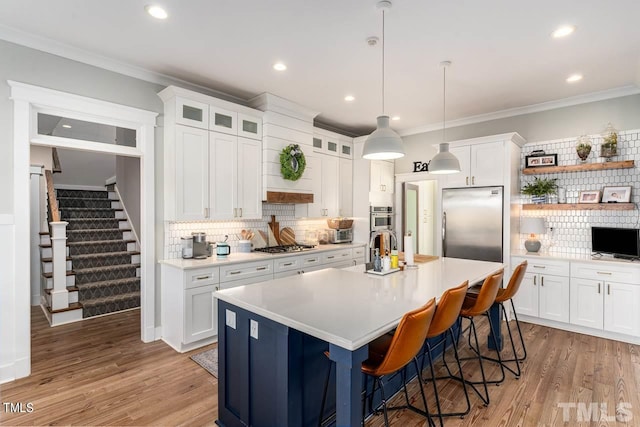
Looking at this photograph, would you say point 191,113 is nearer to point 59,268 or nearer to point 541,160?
point 59,268

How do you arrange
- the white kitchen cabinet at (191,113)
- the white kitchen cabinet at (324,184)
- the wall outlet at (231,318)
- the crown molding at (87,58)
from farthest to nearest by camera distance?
the white kitchen cabinet at (324,184), the white kitchen cabinet at (191,113), the crown molding at (87,58), the wall outlet at (231,318)

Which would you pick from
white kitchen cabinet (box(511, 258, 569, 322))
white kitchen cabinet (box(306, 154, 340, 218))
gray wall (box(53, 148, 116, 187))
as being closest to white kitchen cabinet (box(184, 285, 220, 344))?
white kitchen cabinet (box(306, 154, 340, 218))

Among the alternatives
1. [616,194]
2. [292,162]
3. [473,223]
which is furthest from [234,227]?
[616,194]

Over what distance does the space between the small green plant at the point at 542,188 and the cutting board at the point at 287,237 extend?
3.35 metres

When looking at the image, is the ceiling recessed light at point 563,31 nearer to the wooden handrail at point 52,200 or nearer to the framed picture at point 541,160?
the framed picture at point 541,160

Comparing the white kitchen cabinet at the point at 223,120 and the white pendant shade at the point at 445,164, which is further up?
the white kitchen cabinet at the point at 223,120

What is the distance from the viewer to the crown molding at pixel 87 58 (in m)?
2.81

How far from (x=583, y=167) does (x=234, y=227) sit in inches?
178

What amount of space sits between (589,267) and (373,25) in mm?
3672

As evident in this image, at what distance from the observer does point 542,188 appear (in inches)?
175

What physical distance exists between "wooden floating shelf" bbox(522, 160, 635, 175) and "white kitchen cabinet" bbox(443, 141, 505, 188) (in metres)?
0.48

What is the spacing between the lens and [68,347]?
3.42m

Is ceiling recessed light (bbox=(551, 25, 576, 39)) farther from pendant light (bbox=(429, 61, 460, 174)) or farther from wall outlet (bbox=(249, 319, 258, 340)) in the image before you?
wall outlet (bbox=(249, 319, 258, 340))

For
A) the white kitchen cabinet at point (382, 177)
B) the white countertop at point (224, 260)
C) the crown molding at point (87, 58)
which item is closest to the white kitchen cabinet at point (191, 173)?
the white countertop at point (224, 260)
